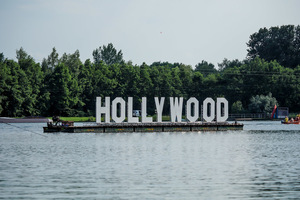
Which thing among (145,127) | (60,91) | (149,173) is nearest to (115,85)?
(60,91)

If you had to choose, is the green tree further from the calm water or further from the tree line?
the calm water

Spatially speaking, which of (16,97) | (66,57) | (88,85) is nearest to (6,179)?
(16,97)

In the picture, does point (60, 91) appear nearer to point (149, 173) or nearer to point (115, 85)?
point (115, 85)

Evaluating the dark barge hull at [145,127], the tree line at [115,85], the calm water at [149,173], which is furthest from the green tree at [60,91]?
the calm water at [149,173]

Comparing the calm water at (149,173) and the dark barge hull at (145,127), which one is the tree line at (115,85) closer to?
the dark barge hull at (145,127)

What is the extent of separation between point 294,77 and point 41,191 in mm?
144671

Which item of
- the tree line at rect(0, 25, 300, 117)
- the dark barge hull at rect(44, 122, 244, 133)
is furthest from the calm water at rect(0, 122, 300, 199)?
the tree line at rect(0, 25, 300, 117)

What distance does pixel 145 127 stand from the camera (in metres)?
98.4

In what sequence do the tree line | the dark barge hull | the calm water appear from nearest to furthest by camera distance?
the calm water, the dark barge hull, the tree line

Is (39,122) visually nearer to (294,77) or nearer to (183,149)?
(294,77)

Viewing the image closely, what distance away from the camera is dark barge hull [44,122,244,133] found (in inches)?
3733

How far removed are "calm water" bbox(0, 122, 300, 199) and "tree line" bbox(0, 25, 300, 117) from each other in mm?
85266

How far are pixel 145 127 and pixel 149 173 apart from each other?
190ft

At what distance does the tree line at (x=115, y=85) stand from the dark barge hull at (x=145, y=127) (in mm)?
49641
